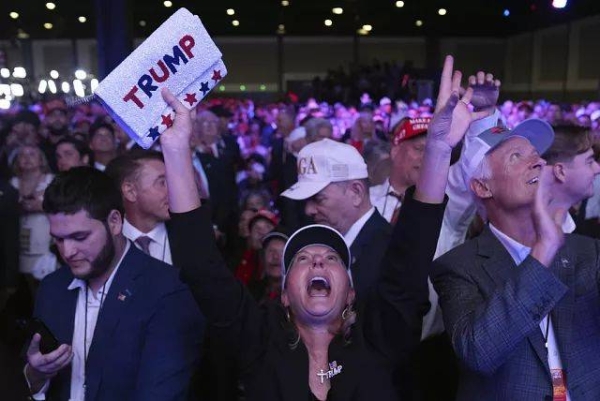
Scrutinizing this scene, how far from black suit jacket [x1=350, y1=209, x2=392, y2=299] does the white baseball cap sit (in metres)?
0.24

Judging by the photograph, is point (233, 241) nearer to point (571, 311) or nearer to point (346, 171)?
point (346, 171)

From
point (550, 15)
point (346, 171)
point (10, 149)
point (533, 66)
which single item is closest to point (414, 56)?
point (533, 66)

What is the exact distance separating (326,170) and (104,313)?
1.36 metres

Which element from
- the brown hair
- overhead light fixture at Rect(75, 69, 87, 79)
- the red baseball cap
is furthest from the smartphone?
overhead light fixture at Rect(75, 69, 87, 79)

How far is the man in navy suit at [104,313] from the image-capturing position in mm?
2561

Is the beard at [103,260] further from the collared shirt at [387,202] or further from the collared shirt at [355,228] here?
the collared shirt at [387,202]

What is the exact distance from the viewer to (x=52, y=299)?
274cm

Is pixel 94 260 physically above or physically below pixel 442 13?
below

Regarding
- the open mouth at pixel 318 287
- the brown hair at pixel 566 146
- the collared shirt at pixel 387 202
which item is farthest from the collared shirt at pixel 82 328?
the collared shirt at pixel 387 202

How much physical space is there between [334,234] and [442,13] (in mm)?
27673

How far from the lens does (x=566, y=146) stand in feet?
9.92

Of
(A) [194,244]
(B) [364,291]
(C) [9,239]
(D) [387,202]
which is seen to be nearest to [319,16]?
(C) [9,239]

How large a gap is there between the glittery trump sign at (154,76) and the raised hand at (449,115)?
0.77 metres

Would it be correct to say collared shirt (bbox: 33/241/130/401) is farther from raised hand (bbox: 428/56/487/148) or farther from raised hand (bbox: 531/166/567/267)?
raised hand (bbox: 531/166/567/267)
